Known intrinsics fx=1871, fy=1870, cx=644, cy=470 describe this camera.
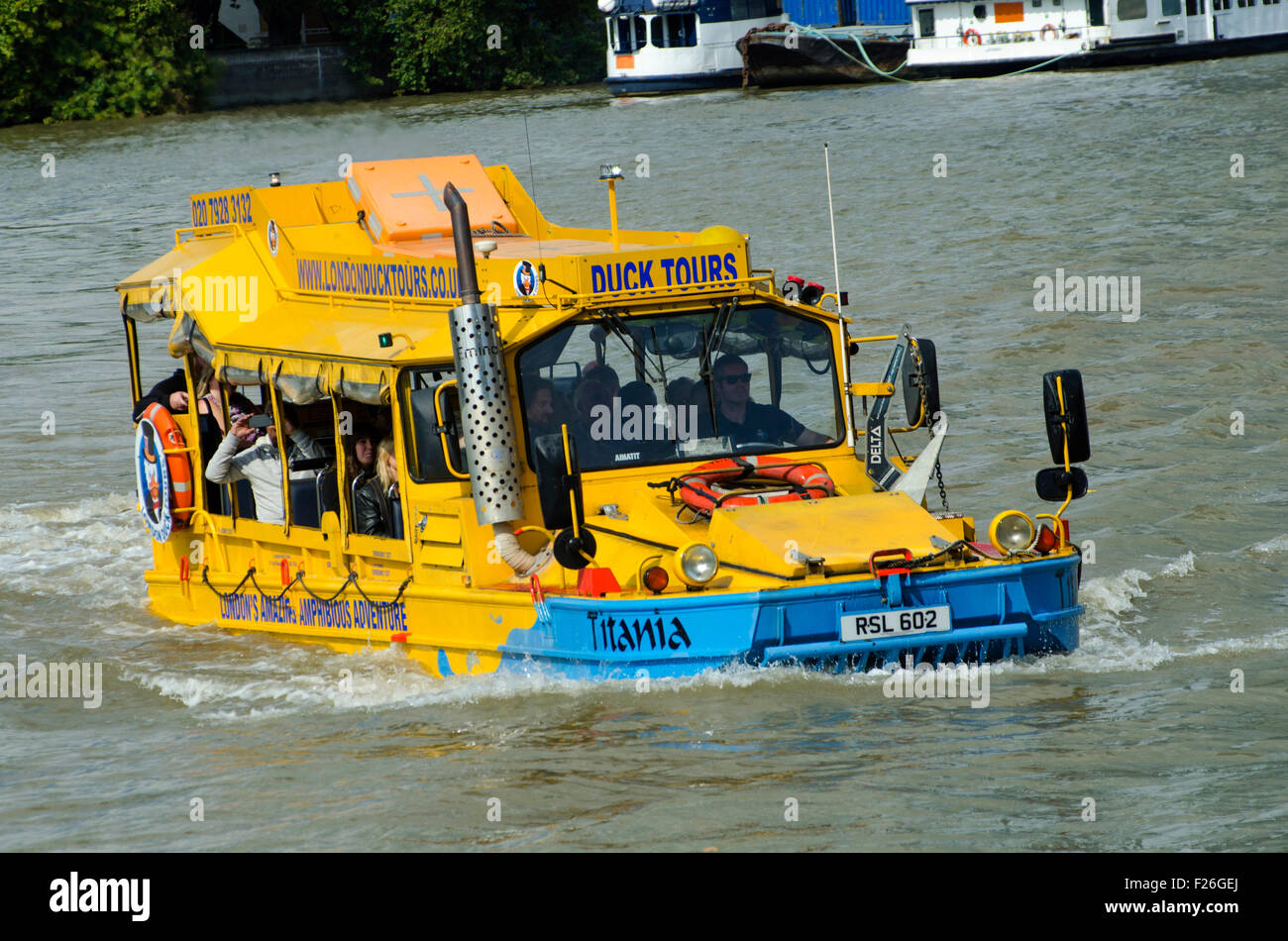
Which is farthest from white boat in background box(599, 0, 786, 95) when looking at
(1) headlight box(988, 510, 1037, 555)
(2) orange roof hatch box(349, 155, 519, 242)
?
(1) headlight box(988, 510, 1037, 555)

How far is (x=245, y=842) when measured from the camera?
26.8 feet

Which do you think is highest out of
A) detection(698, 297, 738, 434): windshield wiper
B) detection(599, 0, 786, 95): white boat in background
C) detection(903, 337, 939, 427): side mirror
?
detection(599, 0, 786, 95): white boat in background

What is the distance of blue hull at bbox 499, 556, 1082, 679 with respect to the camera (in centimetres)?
892

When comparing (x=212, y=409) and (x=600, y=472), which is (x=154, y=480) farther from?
(x=600, y=472)

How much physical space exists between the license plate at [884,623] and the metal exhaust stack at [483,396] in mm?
1799

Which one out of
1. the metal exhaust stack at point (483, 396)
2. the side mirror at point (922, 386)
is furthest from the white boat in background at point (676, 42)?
the metal exhaust stack at point (483, 396)

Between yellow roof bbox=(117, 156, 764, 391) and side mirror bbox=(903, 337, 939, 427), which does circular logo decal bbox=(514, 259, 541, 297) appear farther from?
side mirror bbox=(903, 337, 939, 427)

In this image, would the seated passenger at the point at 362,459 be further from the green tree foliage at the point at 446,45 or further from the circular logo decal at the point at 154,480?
the green tree foliage at the point at 446,45

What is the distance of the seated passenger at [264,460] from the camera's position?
11234mm

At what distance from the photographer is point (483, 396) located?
9.41 metres

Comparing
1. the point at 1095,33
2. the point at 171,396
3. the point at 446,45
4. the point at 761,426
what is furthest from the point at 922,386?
the point at 446,45

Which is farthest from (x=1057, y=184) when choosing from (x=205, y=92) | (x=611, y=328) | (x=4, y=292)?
(x=205, y=92)

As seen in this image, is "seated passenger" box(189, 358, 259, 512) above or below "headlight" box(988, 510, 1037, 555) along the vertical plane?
above

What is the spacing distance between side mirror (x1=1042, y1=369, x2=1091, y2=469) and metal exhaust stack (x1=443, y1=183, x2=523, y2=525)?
2.71 m
